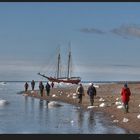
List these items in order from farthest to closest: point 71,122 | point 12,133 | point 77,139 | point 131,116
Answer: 1. point 131,116
2. point 71,122
3. point 12,133
4. point 77,139

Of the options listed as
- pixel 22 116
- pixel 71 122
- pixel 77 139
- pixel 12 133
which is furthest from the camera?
pixel 22 116

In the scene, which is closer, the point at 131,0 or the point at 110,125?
the point at 131,0

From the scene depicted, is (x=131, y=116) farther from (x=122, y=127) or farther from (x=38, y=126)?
(x=38, y=126)

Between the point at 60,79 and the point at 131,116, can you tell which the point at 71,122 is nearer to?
the point at 131,116

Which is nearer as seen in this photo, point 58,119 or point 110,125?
point 110,125

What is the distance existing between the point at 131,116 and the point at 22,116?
729 centimetres

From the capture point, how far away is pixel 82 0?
22.3m

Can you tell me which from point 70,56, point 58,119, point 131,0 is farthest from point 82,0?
point 70,56

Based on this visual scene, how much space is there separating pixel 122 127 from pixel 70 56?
10732 centimetres

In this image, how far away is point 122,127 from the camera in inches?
942

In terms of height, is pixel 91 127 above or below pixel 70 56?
below

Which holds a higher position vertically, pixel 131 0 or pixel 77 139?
pixel 131 0

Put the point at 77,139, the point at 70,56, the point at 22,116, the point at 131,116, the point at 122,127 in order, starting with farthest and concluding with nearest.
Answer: the point at 70,56
the point at 22,116
the point at 131,116
the point at 122,127
the point at 77,139

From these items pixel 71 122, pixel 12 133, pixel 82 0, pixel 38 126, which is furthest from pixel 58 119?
pixel 82 0
